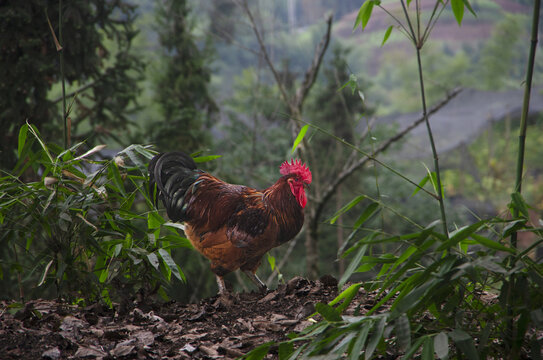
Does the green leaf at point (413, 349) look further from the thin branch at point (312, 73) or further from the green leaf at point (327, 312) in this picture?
the thin branch at point (312, 73)

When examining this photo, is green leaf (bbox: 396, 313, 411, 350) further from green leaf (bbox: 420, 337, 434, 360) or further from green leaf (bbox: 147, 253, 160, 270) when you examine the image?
green leaf (bbox: 147, 253, 160, 270)

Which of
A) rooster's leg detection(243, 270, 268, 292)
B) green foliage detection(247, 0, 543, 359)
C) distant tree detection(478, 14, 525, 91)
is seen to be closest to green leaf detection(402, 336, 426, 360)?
green foliage detection(247, 0, 543, 359)

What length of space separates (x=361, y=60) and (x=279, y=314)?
10499 mm

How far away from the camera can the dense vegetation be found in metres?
1.12

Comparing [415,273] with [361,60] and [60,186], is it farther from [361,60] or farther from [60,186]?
[361,60]

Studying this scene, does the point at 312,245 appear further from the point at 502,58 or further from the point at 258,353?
the point at 502,58

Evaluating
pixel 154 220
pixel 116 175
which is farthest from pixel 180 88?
pixel 116 175

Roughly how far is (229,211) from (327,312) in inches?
43.3

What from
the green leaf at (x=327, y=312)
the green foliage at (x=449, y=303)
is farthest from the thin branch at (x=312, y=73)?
the green leaf at (x=327, y=312)

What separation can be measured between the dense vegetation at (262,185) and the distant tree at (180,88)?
0.06 ft

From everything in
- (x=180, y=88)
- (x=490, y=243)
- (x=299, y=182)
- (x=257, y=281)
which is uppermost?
(x=180, y=88)

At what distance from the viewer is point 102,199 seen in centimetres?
177

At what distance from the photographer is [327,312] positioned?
112cm

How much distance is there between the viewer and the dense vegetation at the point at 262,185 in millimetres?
1124
